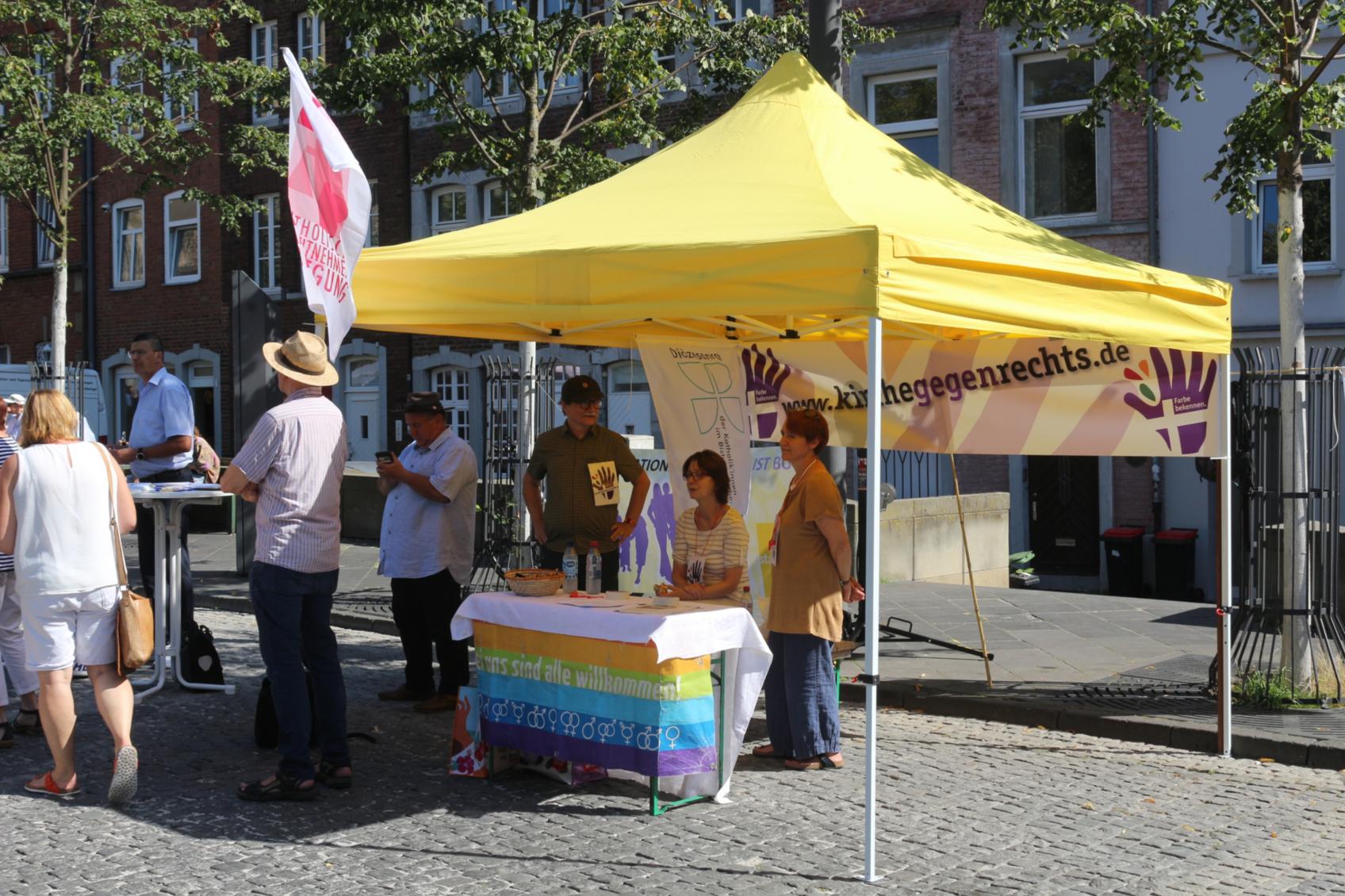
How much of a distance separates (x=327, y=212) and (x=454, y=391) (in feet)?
66.6

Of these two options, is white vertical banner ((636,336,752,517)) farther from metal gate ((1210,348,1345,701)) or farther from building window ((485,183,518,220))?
building window ((485,183,518,220))

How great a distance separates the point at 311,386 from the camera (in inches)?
264

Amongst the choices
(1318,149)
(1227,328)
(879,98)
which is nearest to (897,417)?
(1227,328)

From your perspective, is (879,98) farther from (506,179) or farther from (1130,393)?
(1130,393)

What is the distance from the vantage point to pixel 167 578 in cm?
897

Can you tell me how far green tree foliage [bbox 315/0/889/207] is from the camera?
14000 mm

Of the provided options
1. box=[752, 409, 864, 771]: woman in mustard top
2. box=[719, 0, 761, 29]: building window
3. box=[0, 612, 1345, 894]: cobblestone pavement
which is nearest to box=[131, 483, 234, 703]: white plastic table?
box=[0, 612, 1345, 894]: cobblestone pavement

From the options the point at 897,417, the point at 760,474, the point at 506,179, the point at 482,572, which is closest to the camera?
the point at 897,417

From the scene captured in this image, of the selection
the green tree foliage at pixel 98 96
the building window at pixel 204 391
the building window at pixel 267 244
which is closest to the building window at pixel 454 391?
the building window at pixel 267 244

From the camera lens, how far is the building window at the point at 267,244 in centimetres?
2889

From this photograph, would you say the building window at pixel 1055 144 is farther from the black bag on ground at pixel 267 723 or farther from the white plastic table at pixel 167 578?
the black bag on ground at pixel 267 723

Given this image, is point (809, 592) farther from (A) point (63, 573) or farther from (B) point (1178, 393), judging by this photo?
(A) point (63, 573)

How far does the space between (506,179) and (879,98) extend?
7.99 meters

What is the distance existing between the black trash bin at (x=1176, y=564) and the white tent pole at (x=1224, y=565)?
34.4 ft
